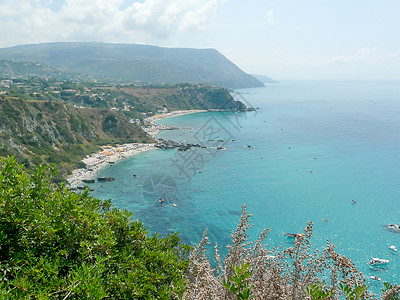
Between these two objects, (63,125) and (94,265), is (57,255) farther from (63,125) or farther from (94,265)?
(63,125)

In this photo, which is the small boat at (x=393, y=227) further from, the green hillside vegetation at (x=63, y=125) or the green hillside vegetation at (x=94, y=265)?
the green hillside vegetation at (x=63, y=125)

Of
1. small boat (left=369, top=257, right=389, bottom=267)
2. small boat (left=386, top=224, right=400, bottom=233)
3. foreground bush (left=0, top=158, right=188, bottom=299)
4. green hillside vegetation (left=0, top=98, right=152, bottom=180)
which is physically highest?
foreground bush (left=0, top=158, right=188, bottom=299)

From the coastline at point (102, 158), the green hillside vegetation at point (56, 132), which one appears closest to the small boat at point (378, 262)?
the coastline at point (102, 158)

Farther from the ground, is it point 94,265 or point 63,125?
point 94,265

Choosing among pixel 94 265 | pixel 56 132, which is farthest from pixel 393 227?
pixel 56 132

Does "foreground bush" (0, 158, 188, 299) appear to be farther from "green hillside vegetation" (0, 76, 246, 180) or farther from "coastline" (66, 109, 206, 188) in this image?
"coastline" (66, 109, 206, 188)

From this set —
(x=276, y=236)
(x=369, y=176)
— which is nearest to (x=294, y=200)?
(x=276, y=236)

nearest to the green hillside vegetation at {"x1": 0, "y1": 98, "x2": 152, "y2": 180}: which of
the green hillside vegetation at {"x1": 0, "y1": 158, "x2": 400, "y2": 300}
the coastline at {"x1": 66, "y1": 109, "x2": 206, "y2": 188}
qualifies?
the coastline at {"x1": 66, "y1": 109, "x2": 206, "y2": 188}

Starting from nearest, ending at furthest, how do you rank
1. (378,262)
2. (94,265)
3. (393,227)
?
(94,265), (378,262), (393,227)

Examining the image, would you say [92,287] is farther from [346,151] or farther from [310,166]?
[346,151]
